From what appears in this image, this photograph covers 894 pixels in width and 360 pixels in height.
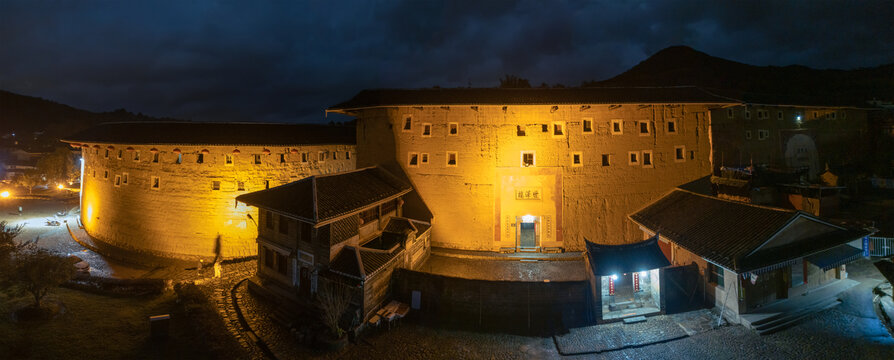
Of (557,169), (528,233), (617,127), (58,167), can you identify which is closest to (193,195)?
(528,233)

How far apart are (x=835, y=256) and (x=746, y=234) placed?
130 inches

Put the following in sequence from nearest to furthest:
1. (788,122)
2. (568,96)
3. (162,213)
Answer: (568,96)
(162,213)
(788,122)

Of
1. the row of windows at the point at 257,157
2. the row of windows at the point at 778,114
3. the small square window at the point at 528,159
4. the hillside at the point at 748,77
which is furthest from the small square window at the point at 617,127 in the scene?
the row of windows at the point at 257,157

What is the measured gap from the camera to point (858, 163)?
27250 mm

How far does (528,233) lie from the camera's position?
74.1 feet

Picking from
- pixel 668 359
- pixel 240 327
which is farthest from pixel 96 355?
pixel 668 359

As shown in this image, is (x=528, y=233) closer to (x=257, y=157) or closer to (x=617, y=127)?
(x=617, y=127)

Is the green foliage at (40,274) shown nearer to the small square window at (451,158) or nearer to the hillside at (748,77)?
the small square window at (451,158)

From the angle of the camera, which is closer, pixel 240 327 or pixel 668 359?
pixel 668 359

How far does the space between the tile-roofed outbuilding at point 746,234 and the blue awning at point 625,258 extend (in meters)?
1.57

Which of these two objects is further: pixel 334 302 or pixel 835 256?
pixel 334 302

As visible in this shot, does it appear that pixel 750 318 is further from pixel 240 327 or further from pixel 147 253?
pixel 147 253

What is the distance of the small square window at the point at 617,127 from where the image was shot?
20641 millimetres

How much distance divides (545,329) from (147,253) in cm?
2498
